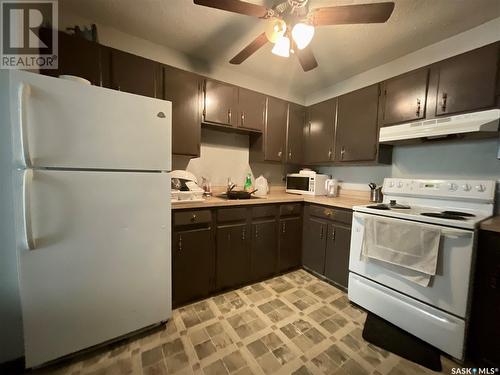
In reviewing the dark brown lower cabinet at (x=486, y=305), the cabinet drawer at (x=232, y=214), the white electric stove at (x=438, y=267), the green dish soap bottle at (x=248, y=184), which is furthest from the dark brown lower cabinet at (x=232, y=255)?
the dark brown lower cabinet at (x=486, y=305)

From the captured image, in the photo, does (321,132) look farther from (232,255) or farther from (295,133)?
(232,255)

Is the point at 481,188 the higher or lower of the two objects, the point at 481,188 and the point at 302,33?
the lower

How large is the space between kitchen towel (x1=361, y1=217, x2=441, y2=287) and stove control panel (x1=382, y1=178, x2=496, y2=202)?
23.5 inches

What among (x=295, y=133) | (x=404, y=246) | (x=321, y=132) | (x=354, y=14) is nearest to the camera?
(x=354, y=14)

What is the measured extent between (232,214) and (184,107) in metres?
1.12

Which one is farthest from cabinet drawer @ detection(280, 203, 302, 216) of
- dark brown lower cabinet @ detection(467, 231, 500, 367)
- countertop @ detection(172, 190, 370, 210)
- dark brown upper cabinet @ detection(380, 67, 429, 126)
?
dark brown lower cabinet @ detection(467, 231, 500, 367)

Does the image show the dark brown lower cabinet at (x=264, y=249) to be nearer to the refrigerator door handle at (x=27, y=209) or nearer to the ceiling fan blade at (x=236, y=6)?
the refrigerator door handle at (x=27, y=209)

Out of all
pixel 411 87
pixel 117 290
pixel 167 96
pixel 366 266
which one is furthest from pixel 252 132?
pixel 117 290

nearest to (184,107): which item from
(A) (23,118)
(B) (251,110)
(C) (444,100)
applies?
(B) (251,110)

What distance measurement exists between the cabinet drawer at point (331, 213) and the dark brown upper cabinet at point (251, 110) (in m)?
1.15

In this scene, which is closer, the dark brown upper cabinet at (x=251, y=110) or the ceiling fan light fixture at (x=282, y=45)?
the ceiling fan light fixture at (x=282, y=45)

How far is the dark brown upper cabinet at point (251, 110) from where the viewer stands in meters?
2.31

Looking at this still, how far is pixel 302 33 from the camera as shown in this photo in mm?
1224

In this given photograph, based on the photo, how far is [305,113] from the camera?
9.34 feet
